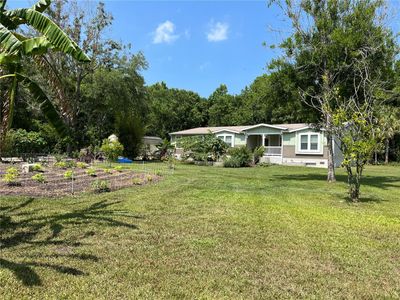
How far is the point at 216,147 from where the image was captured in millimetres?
26781

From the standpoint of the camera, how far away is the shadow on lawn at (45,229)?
4.41m

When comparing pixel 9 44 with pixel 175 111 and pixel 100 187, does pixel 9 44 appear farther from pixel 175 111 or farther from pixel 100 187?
pixel 175 111

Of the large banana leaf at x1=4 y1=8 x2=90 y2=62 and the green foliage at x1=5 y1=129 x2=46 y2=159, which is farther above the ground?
the large banana leaf at x1=4 y1=8 x2=90 y2=62

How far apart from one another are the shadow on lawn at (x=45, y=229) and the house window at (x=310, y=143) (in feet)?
71.2

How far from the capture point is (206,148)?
26516 millimetres

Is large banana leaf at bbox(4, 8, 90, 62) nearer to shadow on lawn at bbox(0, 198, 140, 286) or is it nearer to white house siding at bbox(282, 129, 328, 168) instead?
shadow on lawn at bbox(0, 198, 140, 286)

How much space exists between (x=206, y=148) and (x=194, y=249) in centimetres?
2122

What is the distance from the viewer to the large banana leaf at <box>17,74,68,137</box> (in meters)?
6.49

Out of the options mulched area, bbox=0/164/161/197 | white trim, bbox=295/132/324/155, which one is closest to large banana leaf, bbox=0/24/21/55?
mulched area, bbox=0/164/161/197

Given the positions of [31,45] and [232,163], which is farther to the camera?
[232,163]

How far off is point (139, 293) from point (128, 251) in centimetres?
142

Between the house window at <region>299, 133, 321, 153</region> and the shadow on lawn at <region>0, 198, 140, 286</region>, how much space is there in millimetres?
21717

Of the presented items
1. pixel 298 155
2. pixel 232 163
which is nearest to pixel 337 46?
pixel 232 163

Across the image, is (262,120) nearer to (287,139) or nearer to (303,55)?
(287,139)
